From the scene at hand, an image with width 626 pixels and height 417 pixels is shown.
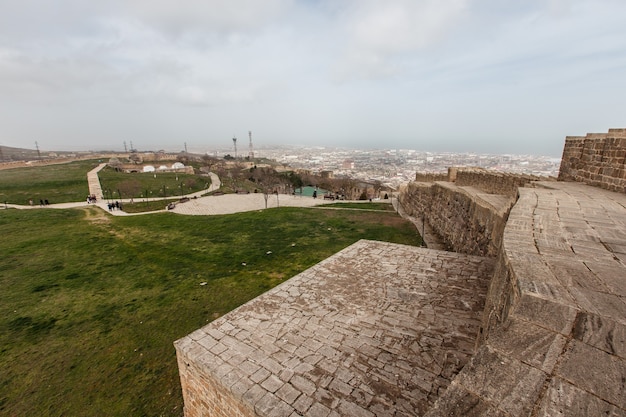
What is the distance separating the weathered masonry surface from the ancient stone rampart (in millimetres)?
40

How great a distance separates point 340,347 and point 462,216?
8031mm

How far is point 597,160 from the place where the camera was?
641cm

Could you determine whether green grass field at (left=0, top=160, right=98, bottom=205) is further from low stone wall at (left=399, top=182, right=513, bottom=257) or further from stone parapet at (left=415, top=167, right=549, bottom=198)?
stone parapet at (left=415, top=167, right=549, bottom=198)

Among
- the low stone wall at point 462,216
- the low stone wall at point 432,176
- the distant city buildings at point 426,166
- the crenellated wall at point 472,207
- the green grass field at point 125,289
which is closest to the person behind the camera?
the green grass field at point 125,289

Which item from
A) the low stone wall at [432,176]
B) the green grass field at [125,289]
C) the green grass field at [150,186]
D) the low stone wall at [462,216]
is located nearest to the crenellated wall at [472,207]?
the low stone wall at [462,216]

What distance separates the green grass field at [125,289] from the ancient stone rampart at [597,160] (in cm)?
648

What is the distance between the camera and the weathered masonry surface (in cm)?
142

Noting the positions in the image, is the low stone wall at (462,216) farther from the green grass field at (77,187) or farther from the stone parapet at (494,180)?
the green grass field at (77,187)

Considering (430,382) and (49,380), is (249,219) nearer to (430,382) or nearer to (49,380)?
(49,380)

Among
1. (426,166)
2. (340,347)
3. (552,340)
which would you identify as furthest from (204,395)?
(426,166)

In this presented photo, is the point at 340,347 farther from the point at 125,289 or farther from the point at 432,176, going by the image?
the point at 432,176

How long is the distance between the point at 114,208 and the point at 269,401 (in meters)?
26.3

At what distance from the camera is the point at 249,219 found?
60.5ft

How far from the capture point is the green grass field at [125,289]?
17.6ft
